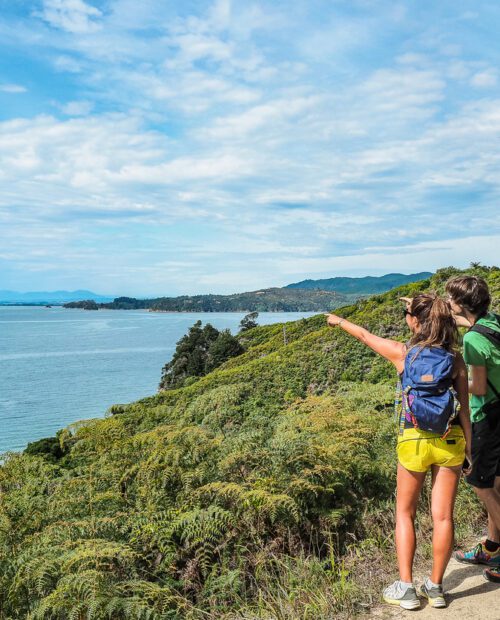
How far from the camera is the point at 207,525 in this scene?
3.91 m

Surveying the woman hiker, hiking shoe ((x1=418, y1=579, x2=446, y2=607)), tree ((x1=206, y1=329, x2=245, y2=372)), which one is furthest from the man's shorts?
tree ((x1=206, y1=329, x2=245, y2=372))

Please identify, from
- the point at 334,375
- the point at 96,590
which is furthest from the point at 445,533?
the point at 334,375

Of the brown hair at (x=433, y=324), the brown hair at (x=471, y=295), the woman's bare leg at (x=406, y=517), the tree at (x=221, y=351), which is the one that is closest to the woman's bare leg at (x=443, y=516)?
the woman's bare leg at (x=406, y=517)

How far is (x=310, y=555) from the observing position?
13.0 feet

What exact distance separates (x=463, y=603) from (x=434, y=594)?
186 millimetres

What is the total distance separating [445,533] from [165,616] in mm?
1812

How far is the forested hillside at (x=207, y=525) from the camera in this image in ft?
10.9

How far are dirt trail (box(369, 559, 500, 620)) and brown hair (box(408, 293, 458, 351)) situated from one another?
58.9 inches

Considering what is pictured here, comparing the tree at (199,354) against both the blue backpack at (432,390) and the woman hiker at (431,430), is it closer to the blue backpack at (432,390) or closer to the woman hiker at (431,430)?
the woman hiker at (431,430)

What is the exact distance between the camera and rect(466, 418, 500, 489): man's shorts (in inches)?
130

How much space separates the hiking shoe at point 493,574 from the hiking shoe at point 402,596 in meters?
0.60

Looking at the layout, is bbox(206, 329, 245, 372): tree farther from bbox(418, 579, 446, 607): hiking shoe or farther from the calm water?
bbox(418, 579, 446, 607): hiking shoe

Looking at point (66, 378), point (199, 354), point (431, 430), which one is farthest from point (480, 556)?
point (66, 378)

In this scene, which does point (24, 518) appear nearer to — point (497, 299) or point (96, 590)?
point (96, 590)
